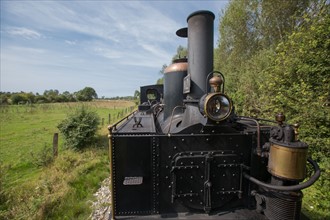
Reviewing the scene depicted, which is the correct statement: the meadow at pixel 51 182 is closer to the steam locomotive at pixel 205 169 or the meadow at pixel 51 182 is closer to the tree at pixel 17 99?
the steam locomotive at pixel 205 169

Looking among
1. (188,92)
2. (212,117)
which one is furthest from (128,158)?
(188,92)

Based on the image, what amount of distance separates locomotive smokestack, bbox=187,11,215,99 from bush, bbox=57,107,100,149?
7.02 meters

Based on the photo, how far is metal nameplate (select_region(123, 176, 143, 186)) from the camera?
83.8 inches

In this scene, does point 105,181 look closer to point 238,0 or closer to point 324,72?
point 324,72

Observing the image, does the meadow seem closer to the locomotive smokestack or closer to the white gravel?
the white gravel

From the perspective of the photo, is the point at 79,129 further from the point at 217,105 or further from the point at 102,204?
the point at 217,105

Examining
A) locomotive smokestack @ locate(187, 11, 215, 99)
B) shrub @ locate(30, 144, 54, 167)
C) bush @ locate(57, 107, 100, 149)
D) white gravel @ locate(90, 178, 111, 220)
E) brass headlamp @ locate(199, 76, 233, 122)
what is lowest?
white gravel @ locate(90, 178, 111, 220)

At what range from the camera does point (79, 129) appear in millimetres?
8328

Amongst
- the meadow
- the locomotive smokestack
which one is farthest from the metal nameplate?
the meadow

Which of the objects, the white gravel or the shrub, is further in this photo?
the shrub

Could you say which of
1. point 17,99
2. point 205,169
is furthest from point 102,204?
point 17,99

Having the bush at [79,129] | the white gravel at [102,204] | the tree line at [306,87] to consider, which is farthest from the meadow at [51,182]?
the tree line at [306,87]

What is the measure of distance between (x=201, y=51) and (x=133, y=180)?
2.14 m

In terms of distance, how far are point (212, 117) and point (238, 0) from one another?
36.9 ft
